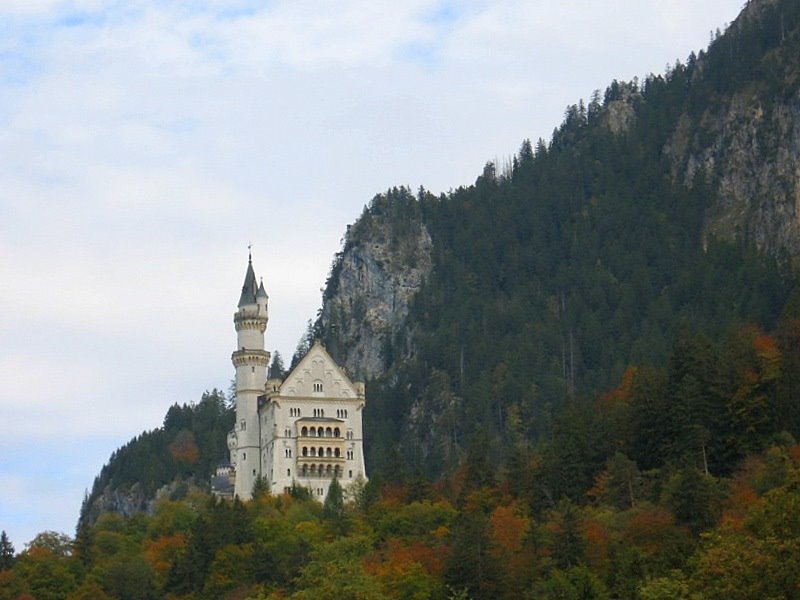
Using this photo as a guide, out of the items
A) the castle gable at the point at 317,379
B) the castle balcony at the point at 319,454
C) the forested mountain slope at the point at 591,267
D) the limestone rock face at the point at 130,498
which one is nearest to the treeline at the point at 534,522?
the castle balcony at the point at 319,454

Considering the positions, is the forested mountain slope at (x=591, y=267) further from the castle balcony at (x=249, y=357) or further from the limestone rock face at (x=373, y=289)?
the castle balcony at (x=249, y=357)

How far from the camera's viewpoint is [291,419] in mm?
133875

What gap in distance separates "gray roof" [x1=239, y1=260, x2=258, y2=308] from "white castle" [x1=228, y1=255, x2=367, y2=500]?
0.23 feet

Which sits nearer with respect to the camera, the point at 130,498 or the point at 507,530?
the point at 507,530

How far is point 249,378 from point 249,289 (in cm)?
677

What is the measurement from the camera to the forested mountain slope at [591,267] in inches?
6225

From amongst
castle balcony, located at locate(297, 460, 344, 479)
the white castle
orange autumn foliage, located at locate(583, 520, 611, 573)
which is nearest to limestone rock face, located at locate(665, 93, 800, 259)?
the white castle

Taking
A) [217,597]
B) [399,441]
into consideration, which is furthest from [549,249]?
[217,597]

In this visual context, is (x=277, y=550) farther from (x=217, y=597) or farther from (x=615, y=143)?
(x=615, y=143)

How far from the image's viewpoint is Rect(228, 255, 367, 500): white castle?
132625mm

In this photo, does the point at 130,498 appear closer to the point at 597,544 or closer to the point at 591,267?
the point at 591,267

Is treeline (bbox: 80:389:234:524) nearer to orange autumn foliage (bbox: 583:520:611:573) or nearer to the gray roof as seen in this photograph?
the gray roof

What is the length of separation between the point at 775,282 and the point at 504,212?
5071 cm

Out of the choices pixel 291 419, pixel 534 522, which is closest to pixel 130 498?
pixel 291 419
